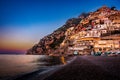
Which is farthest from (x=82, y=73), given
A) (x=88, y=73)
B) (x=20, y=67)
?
(x=20, y=67)

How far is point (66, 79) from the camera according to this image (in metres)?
17.6

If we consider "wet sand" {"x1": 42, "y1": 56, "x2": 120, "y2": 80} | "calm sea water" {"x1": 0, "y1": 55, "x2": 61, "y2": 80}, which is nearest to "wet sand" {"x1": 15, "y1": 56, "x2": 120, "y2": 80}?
"wet sand" {"x1": 42, "y1": 56, "x2": 120, "y2": 80}

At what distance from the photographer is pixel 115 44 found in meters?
168

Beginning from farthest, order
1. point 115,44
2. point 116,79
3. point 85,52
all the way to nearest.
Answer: point 85,52 < point 115,44 < point 116,79

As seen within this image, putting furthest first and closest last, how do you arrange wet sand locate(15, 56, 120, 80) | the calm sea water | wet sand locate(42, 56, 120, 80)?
1. the calm sea water
2. wet sand locate(15, 56, 120, 80)
3. wet sand locate(42, 56, 120, 80)

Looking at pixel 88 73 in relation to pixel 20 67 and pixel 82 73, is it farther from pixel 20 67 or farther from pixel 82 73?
pixel 20 67

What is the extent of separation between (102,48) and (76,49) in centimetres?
3190

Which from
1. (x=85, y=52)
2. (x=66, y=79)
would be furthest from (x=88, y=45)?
(x=66, y=79)

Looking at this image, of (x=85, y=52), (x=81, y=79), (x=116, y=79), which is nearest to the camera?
(x=116, y=79)

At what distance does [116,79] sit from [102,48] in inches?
6423

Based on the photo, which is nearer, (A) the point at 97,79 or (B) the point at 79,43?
(A) the point at 97,79

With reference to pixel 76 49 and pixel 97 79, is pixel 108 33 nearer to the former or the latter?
pixel 76 49

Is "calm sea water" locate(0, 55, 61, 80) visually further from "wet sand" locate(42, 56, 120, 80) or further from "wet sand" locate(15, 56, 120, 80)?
"wet sand" locate(42, 56, 120, 80)

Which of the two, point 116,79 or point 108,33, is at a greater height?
point 108,33
